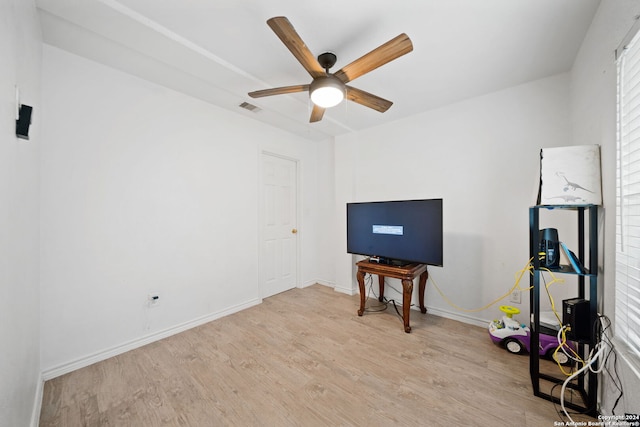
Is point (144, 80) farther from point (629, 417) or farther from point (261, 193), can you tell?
point (629, 417)

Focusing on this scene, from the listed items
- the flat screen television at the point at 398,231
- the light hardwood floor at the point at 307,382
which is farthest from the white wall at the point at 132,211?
the flat screen television at the point at 398,231

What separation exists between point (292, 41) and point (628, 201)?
1.93 meters

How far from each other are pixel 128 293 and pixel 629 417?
3.30 m

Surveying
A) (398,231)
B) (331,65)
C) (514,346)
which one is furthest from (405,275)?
(331,65)

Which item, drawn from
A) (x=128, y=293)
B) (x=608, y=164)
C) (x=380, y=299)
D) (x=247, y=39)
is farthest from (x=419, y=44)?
(x=128, y=293)

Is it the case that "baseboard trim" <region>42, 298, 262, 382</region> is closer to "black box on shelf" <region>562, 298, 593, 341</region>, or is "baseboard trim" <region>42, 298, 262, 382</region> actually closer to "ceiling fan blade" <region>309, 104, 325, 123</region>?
A: "ceiling fan blade" <region>309, 104, 325, 123</region>

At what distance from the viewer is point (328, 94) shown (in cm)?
182

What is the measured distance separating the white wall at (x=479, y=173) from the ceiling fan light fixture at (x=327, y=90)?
162 cm

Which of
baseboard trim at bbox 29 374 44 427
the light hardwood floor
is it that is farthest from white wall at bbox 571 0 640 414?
baseboard trim at bbox 29 374 44 427

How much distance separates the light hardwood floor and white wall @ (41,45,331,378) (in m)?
0.31

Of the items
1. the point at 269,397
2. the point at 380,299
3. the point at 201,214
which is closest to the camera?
the point at 269,397

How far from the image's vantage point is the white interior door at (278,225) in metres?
3.54

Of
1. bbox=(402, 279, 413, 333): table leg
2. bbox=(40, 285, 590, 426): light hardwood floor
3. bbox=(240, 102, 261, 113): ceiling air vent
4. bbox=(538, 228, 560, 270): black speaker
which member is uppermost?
bbox=(240, 102, 261, 113): ceiling air vent

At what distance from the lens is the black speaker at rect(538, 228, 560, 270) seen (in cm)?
156
